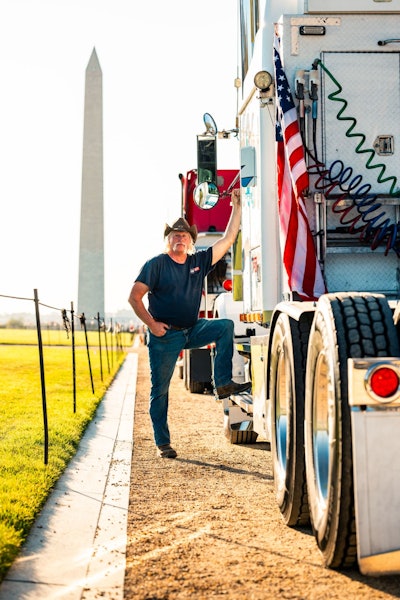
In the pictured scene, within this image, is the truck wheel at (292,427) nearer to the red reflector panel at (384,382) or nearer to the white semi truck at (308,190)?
the white semi truck at (308,190)

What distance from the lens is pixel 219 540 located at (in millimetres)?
4871

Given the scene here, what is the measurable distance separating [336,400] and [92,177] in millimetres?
52085

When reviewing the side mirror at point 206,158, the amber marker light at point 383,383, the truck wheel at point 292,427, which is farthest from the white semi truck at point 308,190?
the amber marker light at point 383,383

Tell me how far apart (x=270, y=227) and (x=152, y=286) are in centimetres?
161

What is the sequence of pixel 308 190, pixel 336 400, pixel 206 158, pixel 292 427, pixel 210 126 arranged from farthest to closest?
pixel 206 158, pixel 210 126, pixel 308 190, pixel 292 427, pixel 336 400

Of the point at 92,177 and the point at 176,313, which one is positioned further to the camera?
the point at 92,177

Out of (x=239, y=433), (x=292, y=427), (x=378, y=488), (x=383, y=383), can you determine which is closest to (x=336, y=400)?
(x=383, y=383)

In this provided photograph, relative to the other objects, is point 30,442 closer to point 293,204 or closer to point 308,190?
point 293,204

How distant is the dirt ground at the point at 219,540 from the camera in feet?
12.9

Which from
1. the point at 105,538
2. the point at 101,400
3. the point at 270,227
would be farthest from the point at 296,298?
the point at 101,400

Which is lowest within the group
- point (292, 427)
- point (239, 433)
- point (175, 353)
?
point (239, 433)

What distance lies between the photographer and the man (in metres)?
7.84

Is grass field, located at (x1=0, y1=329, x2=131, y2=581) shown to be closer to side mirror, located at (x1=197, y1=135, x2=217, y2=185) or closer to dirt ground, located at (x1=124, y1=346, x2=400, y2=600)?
dirt ground, located at (x1=124, y1=346, x2=400, y2=600)

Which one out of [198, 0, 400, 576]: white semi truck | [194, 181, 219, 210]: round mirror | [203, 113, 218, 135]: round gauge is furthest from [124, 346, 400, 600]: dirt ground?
[203, 113, 218, 135]: round gauge
